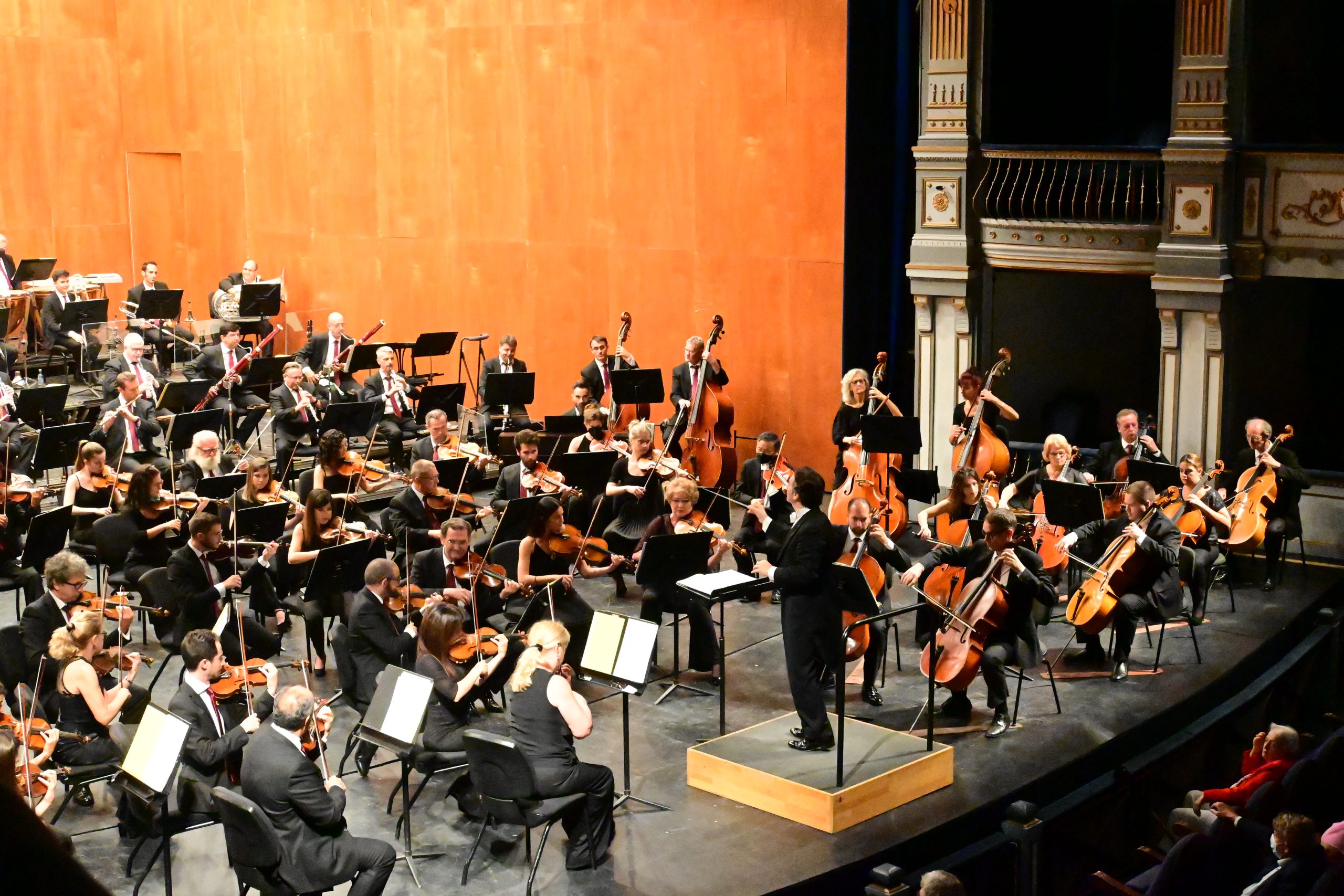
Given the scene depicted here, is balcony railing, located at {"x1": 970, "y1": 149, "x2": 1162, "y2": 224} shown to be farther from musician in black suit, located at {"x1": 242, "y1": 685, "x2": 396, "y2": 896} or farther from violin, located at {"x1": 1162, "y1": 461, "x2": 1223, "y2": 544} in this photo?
musician in black suit, located at {"x1": 242, "y1": 685, "x2": 396, "y2": 896}

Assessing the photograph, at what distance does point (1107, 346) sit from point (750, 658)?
4794 millimetres

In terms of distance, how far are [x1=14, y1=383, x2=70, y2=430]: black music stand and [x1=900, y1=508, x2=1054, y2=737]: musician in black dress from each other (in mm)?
7069

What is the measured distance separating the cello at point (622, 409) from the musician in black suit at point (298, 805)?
19.7 feet

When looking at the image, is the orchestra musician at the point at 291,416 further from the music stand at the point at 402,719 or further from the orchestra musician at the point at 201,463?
the music stand at the point at 402,719

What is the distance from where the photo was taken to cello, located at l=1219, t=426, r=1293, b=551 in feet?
33.3

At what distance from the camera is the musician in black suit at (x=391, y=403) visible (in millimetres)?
12930

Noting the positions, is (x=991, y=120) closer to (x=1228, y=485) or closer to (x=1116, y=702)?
(x=1228, y=485)

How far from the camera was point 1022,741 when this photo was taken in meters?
7.91

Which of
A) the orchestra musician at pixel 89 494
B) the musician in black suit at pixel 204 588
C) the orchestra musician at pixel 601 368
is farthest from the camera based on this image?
the orchestra musician at pixel 601 368

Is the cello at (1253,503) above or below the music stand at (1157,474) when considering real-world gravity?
below

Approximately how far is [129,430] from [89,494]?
142cm

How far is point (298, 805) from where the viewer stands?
18.7 feet

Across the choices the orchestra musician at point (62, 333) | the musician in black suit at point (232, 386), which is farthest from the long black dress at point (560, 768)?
the orchestra musician at point (62, 333)

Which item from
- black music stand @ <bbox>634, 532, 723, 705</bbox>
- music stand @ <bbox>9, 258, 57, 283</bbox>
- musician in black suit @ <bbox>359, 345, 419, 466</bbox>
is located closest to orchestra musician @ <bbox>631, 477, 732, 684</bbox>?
black music stand @ <bbox>634, 532, 723, 705</bbox>
